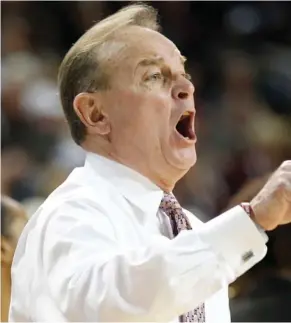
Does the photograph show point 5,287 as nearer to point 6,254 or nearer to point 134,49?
point 6,254

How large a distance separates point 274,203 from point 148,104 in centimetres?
24

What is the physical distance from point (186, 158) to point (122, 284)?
0.84ft

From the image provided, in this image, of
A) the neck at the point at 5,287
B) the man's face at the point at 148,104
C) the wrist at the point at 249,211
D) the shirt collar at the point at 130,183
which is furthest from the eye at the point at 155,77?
the neck at the point at 5,287

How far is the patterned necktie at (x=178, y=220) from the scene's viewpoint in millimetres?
856

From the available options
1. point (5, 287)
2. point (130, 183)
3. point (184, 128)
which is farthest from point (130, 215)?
point (5, 287)

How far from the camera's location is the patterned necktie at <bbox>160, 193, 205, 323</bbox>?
86 cm

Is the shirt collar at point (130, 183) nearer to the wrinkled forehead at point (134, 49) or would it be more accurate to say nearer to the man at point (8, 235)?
the wrinkled forehead at point (134, 49)

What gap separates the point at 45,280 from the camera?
79 cm

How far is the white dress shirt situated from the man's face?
3.9 inches

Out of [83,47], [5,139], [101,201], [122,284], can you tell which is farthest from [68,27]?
[122,284]

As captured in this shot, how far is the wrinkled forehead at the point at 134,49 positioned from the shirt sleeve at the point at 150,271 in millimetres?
242

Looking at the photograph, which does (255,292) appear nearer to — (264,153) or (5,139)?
(264,153)

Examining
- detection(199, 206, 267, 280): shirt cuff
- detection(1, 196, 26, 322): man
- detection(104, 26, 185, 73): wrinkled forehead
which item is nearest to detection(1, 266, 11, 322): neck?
detection(1, 196, 26, 322): man

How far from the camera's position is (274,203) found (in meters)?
0.72
